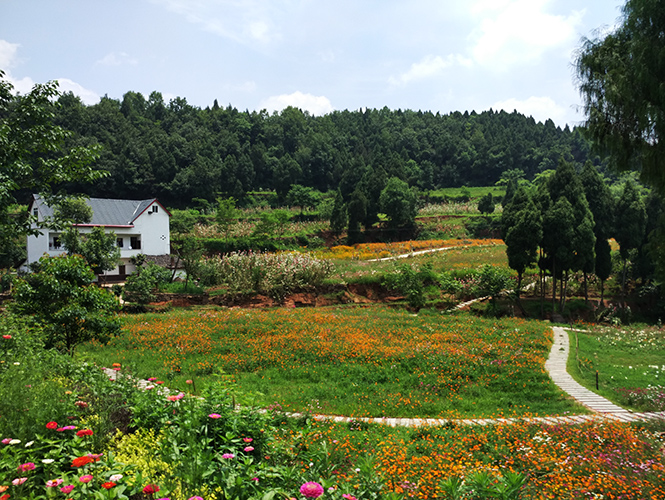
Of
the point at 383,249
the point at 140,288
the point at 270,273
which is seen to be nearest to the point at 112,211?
the point at 140,288

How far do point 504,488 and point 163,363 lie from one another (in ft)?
30.1

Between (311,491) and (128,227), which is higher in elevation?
(128,227)

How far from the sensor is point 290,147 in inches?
3602

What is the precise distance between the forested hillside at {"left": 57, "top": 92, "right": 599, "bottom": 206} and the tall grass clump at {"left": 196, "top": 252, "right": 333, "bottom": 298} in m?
30.5

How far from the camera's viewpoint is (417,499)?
4.60 m

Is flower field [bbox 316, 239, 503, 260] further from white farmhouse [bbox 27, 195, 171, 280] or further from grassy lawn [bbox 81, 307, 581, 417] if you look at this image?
grassy lawn [bbox 81, 307, 581, 417]

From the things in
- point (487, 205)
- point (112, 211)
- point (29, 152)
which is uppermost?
point (487, 205)

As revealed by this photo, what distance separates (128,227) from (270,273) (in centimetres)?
1958

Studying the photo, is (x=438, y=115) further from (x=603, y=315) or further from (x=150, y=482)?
(x=150, y=482)

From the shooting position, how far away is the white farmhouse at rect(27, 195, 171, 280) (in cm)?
3288

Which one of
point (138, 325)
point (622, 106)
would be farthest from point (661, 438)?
point (138, 325)

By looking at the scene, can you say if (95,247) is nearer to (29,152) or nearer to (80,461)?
(29,152)

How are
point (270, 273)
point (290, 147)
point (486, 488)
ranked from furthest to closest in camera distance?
point (290, 147)
point (270, 273)
point (486, 488)

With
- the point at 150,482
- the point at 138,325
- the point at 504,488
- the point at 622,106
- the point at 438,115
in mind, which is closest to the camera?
the point at 150,482
